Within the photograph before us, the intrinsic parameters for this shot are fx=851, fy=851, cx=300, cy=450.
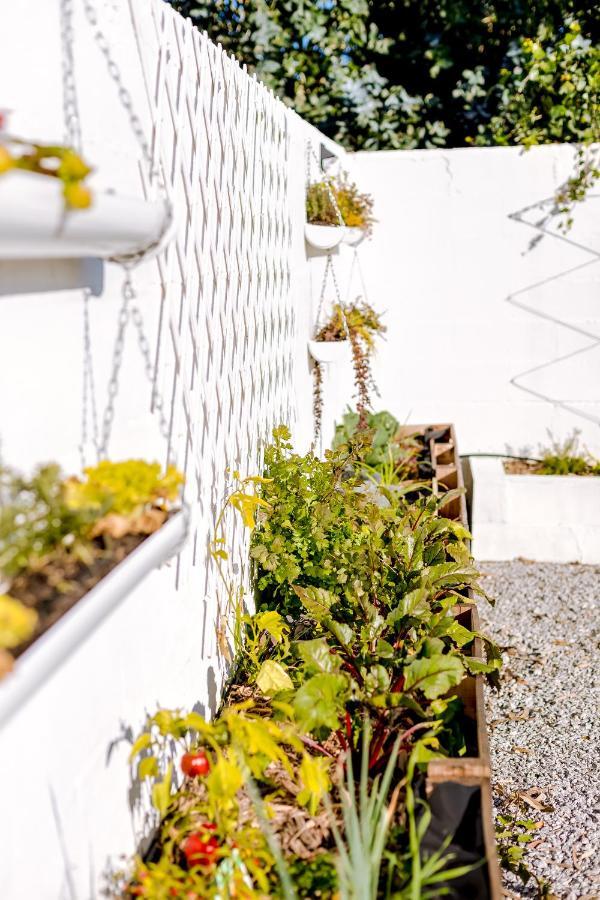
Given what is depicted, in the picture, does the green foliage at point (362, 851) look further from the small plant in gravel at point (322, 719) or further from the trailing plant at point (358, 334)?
the trailing plant at point (358, 334)

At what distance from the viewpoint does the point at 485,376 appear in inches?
218

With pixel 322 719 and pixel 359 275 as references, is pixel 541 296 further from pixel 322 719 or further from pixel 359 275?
pixel 322 719

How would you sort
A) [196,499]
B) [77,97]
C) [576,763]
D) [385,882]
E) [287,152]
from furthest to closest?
1. [287,152]
2. [576,763]
3. [196,499]
4. [385,882]
5. [77,97]

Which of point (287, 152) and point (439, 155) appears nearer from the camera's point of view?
point (287, 152)

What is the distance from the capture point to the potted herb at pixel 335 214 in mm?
4090

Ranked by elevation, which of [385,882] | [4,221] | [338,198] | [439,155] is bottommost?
[385,882]

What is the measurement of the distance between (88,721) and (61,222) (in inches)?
36.8

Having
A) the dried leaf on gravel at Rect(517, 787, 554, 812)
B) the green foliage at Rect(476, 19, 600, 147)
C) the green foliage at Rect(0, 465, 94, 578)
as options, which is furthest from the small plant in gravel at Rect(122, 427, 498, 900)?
the green foliage at Rect(476, 19, 600, 147)

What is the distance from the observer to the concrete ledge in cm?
485

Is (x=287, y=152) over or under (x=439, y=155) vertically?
under

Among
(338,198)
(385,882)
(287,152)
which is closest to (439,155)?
(338,198)

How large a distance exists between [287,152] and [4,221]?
2.99m

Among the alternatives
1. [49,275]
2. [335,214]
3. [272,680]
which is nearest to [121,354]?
[49,275]

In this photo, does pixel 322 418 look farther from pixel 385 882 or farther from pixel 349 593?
pixel 385 882
